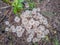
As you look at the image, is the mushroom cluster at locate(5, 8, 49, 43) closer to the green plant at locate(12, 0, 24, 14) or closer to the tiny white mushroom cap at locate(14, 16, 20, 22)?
the tiny white mushroom cap at locate(14, 16, 20, 22)

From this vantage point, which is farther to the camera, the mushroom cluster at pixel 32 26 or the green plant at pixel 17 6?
the green plant at pixel 17 6

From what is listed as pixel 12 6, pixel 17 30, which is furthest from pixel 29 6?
pixel 17 30

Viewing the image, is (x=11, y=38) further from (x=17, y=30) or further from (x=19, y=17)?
(x=19, y=17)

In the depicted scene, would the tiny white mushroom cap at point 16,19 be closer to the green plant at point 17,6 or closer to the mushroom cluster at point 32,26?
the mushroom cluster at point 32,26

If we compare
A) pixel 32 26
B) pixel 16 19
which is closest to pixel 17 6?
pixel 16 19

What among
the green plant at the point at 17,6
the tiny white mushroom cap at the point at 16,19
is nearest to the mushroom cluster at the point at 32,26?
the tiny white mushroom cap at the point at 16,19

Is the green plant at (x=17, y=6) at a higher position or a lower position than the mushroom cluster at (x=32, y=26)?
higher

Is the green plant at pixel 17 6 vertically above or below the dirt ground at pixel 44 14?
above

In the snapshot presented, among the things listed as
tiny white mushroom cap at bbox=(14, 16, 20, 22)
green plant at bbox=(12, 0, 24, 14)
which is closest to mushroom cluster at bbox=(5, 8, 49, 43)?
tiny white mushroom cap at bbox=(14, 16, 20, 22)
